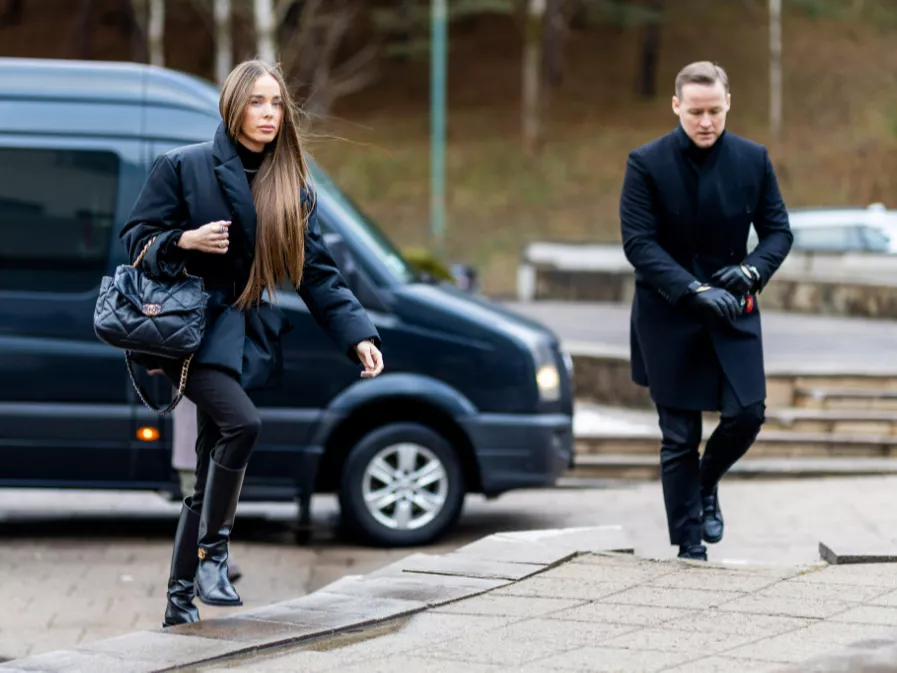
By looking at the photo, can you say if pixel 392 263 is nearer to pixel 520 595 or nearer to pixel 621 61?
pixel 520 595

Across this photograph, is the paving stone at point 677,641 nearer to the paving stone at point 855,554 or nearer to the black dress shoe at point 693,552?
the paving stone at point 855,554

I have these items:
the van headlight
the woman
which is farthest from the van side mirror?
the woman

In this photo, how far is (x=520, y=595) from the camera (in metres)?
5.72

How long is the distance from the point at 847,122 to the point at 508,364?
4917 cm

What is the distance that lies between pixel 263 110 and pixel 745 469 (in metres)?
6.63

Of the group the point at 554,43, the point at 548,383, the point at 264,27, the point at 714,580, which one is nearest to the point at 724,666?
the point at 714,580

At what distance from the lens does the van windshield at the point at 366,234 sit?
29.7 ft

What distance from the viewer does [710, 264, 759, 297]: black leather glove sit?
21.4 ft

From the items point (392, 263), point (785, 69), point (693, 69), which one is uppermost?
point (785, 69)

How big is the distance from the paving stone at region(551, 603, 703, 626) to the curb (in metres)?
0.44

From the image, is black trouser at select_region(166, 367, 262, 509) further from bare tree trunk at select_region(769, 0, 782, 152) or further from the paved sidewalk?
bare tree trunk at select_region(769, 0, 782, 152)

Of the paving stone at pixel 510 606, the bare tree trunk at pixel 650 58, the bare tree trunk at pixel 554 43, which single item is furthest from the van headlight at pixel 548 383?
the bare tree trunk at pixel 650 58

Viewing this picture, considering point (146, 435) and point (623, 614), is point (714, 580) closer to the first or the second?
point (623, 614)

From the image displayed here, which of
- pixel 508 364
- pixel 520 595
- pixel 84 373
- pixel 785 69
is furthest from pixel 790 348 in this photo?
pixel 785 69
